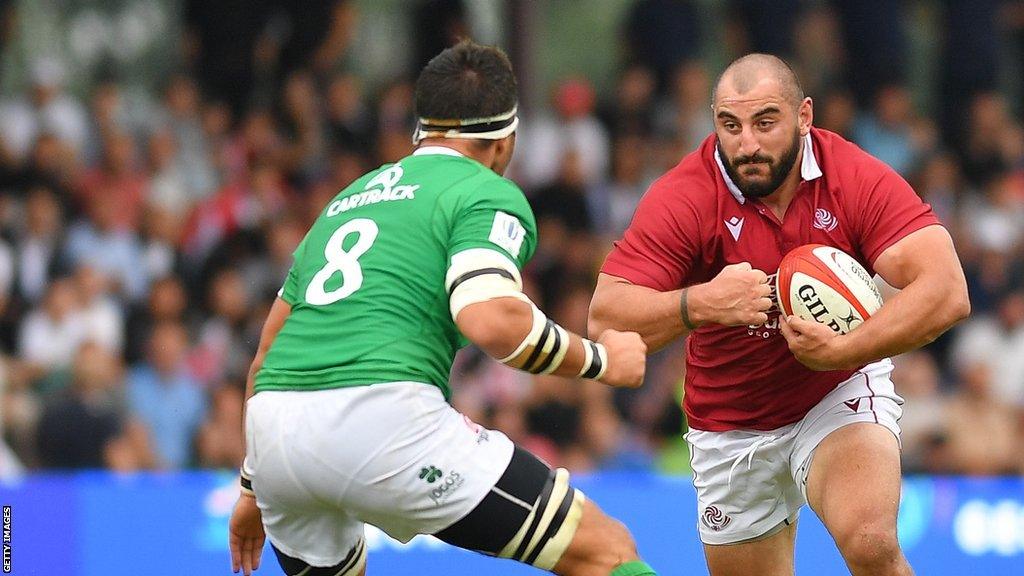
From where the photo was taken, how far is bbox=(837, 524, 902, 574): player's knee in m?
5.62

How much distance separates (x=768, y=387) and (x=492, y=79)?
1.69 meters

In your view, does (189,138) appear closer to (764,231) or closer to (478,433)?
(764,231)

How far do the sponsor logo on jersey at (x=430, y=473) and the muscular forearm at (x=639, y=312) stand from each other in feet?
3.69

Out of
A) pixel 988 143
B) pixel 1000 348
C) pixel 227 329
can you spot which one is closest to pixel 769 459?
pixel 227 329

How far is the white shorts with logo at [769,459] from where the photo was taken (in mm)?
6141

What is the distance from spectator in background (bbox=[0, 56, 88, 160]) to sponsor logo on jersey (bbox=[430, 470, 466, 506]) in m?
8.28

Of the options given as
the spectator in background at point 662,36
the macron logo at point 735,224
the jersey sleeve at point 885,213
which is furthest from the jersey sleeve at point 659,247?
the spectator in background at point 662,36

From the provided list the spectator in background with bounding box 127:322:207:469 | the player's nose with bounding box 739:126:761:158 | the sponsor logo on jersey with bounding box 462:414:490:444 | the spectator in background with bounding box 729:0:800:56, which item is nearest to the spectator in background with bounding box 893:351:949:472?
the spectator in background with bounding box 729:0:800:56

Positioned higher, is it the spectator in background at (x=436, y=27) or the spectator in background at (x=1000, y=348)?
the spectator in background at (x=436, y=27)

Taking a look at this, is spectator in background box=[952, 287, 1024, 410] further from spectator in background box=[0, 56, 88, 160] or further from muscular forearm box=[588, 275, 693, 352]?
spectator in background box=[0, 56, 88, 160]

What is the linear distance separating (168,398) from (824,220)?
6346 mm

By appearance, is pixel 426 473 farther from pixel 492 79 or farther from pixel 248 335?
pixel 248 335

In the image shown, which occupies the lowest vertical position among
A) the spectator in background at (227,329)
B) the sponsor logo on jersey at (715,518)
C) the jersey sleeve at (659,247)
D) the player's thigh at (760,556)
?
the spectator in background at (227,329)

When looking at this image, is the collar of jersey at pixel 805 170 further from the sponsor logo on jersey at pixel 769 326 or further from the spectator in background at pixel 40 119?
the spectator in background at pixel 40 119
